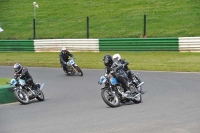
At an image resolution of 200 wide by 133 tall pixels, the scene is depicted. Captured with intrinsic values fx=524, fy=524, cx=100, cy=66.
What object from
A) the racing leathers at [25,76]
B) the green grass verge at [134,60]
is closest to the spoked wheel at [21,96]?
the racing leathers at [25,76]

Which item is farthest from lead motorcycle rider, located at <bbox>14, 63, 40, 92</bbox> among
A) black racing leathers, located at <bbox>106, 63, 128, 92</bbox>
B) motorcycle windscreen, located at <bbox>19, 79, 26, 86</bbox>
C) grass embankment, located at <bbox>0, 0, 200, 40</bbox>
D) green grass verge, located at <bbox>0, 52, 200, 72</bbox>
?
grass embankment, located at <bbox>0, 0, 200, 40</bbox>

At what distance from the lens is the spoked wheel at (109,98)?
43.3 ft

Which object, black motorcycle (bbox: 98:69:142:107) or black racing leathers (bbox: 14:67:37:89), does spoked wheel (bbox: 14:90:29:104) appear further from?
black motorcycle (bbox: 98:69:142:107)

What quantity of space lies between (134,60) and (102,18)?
1184 cm

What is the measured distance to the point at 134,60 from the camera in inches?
1033

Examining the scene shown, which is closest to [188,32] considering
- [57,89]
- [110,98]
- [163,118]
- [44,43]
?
[44,43]

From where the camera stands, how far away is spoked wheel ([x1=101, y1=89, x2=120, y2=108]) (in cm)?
1320

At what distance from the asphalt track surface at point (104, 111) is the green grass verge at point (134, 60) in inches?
130

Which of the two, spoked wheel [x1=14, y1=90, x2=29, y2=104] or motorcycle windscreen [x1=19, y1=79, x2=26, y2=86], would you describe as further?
motorcycle windscreen [x1=19, y1=79, x2=26, y2=86]

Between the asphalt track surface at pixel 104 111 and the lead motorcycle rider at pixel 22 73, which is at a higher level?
the lead motorcycle rider at pixel 22 73

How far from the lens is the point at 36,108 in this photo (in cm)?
1389

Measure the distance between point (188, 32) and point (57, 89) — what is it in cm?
1464

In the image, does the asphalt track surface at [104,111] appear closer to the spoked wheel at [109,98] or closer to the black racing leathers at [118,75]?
the spoked wheel at [109,98]

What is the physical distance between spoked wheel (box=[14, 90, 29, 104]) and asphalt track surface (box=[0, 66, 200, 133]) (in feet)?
0.55
